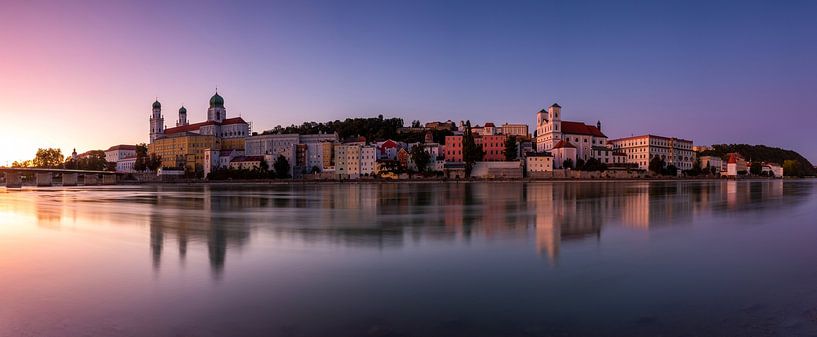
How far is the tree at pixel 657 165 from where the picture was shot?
69812 millimetres

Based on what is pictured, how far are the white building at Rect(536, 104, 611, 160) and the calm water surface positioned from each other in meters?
60.5

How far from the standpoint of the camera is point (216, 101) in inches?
3681

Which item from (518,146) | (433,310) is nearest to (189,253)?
(433,310)

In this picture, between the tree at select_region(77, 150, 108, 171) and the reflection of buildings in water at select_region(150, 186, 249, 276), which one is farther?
the tree at select_region(77, 150, 108, 171)

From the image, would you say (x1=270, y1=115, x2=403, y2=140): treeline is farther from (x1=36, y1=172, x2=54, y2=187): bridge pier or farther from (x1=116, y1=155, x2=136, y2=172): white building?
(x1=36, y1=172, x2=54, y2=187): bridge pier

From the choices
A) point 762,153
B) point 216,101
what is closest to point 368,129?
point 216,101

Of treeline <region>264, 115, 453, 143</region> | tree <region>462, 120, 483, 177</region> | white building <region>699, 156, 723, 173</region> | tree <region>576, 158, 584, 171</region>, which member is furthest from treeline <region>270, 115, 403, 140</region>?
white building <region>699, 156, 723, 173</region>

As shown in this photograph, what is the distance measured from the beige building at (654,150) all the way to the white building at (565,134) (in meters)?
4.30

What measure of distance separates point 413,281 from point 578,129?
72204 millimetres

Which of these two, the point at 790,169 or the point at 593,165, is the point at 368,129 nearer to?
the point at 593,165

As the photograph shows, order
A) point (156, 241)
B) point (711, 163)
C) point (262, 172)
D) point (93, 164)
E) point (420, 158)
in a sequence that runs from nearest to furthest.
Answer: point (156, 241) → point (420, 158) → point (262, 172) → point (711, 163) → point (93, 164)

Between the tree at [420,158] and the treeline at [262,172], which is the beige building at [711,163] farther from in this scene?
the treeline at [262,172]

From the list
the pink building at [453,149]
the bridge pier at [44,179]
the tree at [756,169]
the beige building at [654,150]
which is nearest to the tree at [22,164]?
the bridge pier at [44,179]

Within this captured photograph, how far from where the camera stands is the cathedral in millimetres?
87562
